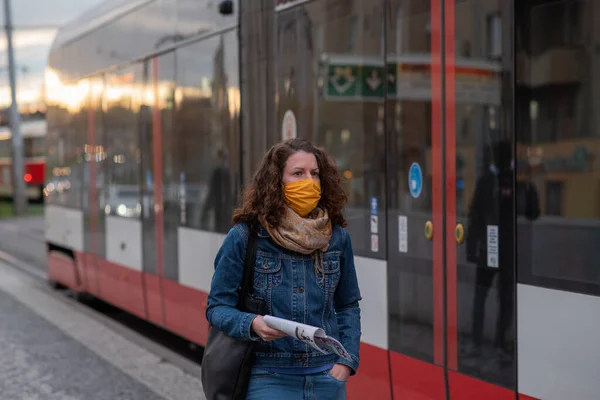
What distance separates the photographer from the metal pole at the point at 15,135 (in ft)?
102

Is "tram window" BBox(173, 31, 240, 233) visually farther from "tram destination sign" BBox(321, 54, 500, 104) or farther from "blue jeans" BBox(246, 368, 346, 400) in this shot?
"blue jeans" BBox(246, 368, 346, 400)

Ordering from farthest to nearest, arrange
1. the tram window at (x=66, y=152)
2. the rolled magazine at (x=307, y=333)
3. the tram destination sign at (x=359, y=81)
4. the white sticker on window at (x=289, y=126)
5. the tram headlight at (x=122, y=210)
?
the tram window at (x=66, y=152)
the tram headlight at (x=122, y=210)
the white sticker on window at (x=289, y=126)
the tram destination sign at (x=359, y=81)
the rolled magazine at (x=307, y=333)

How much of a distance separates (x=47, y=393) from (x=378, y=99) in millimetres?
3290

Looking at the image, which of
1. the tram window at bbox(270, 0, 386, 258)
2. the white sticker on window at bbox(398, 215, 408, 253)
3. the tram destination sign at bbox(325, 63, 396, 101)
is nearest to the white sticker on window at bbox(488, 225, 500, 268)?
the white sticker on window at bbox(398, 215, 408, 253)

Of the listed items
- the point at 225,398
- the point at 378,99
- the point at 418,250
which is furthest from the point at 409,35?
the point at 225,398

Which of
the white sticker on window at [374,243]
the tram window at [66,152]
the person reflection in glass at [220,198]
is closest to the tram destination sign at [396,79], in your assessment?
the white sticker on window at [374,243]

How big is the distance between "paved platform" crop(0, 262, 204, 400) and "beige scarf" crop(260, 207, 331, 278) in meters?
3.69

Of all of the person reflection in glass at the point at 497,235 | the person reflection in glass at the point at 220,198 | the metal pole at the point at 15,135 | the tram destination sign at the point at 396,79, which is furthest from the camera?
the metal pole at the point at 15,135

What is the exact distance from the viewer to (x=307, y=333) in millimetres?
2857

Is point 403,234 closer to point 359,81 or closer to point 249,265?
point 359,81

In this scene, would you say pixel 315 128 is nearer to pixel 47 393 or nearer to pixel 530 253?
pixel 530 253

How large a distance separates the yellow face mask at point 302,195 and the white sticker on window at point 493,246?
1.21m

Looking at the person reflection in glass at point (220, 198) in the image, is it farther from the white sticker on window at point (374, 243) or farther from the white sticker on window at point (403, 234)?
the white sticker on window at point (403, 234)

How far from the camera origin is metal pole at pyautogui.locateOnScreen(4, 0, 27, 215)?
31016mm
